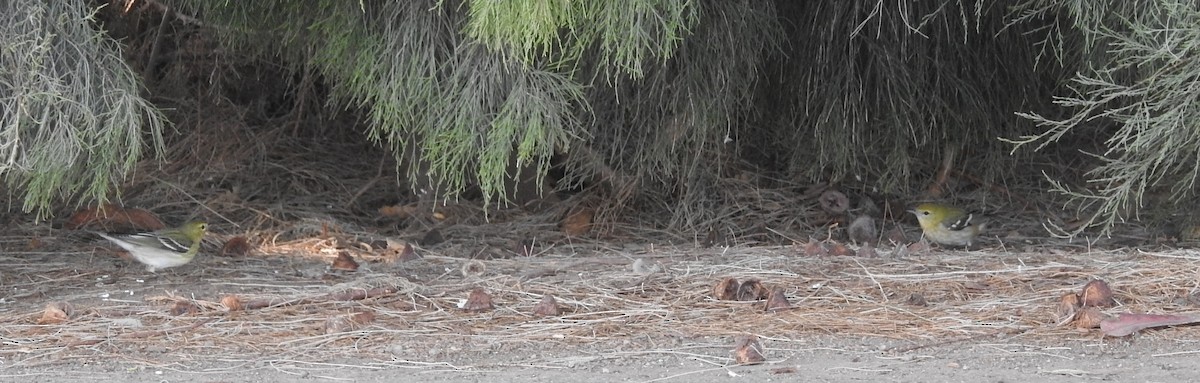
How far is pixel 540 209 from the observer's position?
9.46m

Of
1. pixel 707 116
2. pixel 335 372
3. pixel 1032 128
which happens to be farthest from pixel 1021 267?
pixel 335 372

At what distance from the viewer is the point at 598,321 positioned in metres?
5.78

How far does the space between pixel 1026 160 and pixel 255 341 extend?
21.4 feet

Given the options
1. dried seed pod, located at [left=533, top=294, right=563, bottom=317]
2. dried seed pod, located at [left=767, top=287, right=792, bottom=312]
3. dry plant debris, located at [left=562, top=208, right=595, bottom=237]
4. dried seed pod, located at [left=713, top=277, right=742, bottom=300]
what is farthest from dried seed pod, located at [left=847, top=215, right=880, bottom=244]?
dried seed pod, located at [left=533, top=294, right=563, bottom=317]

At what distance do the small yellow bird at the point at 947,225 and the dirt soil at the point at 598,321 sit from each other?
1.08 meters

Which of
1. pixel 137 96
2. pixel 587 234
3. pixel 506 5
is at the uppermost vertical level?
pixel 506 5

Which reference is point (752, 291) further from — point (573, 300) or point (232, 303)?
point (232, 303)

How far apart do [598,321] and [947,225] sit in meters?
3.68

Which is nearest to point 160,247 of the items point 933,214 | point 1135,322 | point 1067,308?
point 1067,308

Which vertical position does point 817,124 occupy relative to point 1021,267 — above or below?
above

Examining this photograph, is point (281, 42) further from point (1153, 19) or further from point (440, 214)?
point (1153, 19)

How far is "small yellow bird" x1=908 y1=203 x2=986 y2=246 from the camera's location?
8555 mm

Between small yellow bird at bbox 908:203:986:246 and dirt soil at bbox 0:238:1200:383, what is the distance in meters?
1.08

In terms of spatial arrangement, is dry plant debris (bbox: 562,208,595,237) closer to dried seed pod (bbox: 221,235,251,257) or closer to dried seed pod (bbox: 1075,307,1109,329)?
dried seed pod (bbox: 221,235,251,257)
